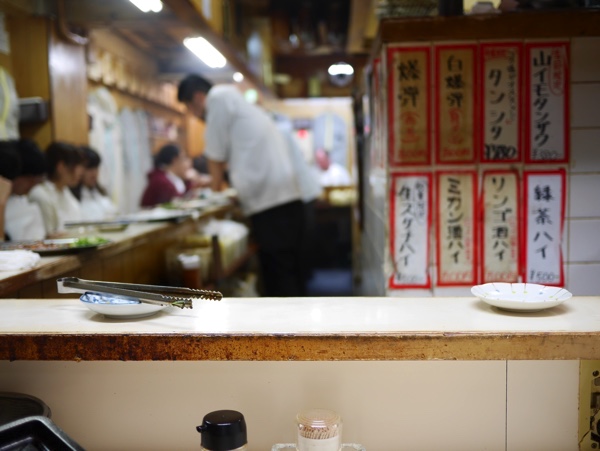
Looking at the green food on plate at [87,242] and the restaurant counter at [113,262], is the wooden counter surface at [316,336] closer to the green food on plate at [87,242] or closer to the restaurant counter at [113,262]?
the restaurant counter at [113,262]

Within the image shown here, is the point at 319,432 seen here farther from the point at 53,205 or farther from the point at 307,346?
the point at 53,205

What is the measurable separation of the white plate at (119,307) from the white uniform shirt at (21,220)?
306 cm

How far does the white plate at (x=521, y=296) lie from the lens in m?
1.46

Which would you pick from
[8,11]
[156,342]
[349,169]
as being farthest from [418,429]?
[349,169]

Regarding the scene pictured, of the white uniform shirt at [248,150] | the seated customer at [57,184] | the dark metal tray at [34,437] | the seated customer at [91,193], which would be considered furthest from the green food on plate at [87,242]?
the seated customer at [91,193]

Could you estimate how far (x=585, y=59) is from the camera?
2.47 m

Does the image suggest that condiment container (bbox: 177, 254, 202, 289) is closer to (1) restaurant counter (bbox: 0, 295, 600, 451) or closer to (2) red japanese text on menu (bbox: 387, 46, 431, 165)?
(2) red japanese text on menu (bbox: 387, 46, 431, 165)

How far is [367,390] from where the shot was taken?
1.53 m

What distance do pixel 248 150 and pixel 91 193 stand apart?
2.35 meters

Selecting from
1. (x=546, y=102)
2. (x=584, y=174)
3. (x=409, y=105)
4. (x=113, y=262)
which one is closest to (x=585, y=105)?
(x=546, y=102)

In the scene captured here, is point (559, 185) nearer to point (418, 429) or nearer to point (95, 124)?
point (418, 429)

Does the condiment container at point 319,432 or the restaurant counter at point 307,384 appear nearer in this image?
the condiment container at point 319,432

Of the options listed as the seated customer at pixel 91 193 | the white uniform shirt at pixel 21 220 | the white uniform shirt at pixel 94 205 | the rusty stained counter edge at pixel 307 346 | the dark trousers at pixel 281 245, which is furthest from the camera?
the white uniform shirt at pixel 94 205

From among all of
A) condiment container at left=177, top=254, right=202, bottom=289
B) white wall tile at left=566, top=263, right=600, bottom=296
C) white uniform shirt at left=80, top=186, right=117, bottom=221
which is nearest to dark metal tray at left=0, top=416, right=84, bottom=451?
white wall tile at left=566, top=263, right=600, bottom=296
